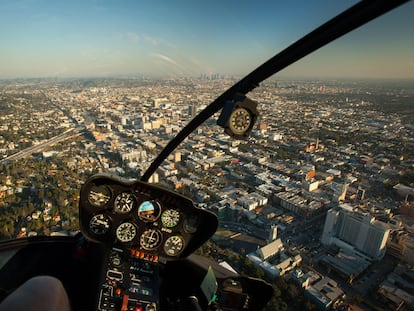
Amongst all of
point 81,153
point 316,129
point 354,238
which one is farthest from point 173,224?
point 81,153

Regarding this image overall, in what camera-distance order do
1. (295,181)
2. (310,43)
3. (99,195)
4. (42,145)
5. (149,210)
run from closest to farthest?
1. (310,43)
2. (99,195)
3. (149,210)
4. (295,181)
5. (42,145)

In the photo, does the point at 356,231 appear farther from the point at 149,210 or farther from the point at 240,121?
the point at 240,121

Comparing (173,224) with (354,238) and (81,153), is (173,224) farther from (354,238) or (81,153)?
(81,153)

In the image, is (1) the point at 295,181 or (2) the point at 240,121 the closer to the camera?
(2) the point at 240,121

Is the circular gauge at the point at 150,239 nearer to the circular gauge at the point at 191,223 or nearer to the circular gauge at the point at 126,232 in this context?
the circular gauge at the point at 126,232

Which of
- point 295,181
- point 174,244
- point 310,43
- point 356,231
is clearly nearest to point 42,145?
point 295,181

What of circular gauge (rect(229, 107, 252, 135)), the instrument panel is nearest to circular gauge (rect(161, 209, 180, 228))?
the instrument panel
